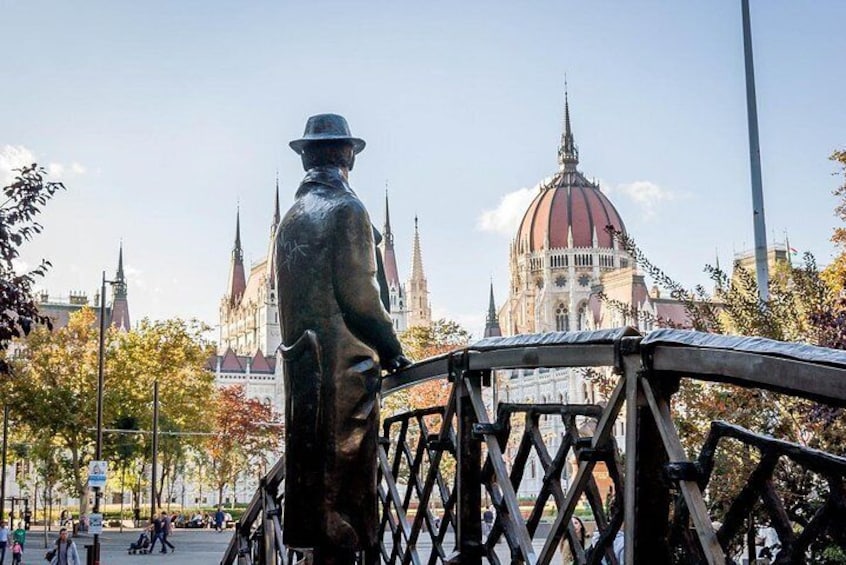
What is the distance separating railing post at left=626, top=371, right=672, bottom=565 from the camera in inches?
129

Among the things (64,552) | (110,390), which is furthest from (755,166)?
(110,390)

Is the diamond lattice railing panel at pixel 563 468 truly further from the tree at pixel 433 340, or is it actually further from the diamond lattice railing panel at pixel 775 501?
the tree at pixel 433 340

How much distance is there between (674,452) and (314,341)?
100 inches

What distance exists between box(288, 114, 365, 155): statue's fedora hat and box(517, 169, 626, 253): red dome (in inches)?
5317

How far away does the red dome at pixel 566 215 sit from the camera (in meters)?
141

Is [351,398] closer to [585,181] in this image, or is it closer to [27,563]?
[27,563]

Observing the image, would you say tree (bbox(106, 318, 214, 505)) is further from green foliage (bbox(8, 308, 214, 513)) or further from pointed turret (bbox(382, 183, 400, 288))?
pointed turret (bbox(382, 183, 400, 288))

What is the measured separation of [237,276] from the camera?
573 feet

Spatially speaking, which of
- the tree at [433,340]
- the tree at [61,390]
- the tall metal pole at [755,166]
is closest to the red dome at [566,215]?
the tree at [433,340]

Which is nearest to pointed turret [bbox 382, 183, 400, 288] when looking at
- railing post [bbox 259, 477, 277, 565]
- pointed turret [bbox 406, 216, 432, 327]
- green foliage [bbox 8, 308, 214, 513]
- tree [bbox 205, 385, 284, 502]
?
pointed turret [bbox 406, 216, 432, 327]

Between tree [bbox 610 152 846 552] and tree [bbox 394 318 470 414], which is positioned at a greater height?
tree [bbox 394 318 470 414]

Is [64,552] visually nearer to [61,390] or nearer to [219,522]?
[61,390]

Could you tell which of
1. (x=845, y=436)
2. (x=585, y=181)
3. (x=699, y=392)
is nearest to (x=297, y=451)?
(x=845, y=436)

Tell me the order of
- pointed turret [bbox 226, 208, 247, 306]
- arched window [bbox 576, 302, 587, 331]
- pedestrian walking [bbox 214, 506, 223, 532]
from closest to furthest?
1. pedestrian walking [bbox 214, 506, 223, 532]
2. arched window [bbox 576, 302, 587, 331]
3. pointed turret [bbox 226, 208, 247, 306]
